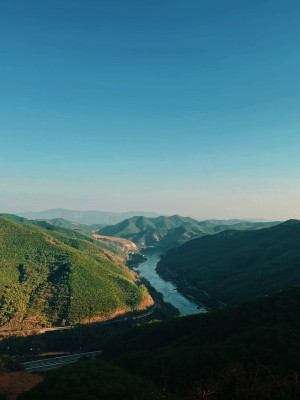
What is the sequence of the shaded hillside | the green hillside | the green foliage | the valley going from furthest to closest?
the valley < the shaded hillside < the green foliage < the green hillside

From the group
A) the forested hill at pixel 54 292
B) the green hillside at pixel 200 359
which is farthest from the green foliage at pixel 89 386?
the forested hill at pixel 54 292

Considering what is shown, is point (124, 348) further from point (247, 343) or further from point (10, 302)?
point (10, 302)

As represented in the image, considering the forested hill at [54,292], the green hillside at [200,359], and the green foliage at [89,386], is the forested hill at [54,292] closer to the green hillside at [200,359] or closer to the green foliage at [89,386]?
the green hillside at [200,359]

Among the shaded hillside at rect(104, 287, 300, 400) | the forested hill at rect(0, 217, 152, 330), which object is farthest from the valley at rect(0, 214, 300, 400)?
the forested hill at rect(0, 217, 152, 330)

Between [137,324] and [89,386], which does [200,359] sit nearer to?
[89,386]

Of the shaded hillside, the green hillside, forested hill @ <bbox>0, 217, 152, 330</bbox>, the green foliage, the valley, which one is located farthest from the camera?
forested hill @ <bbox>0, 217, 152, 330</bbox>

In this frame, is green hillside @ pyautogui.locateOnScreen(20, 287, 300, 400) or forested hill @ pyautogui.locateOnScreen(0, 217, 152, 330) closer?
green hillside @ pyautogui.locateOnScreen(20, 287, 300, 400)

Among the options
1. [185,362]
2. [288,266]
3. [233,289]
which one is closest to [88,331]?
[185,362]

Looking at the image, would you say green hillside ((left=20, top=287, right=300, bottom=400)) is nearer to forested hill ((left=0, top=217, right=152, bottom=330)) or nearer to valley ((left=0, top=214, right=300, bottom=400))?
valley ((left=0, top=214, right=300, bottom=400))
